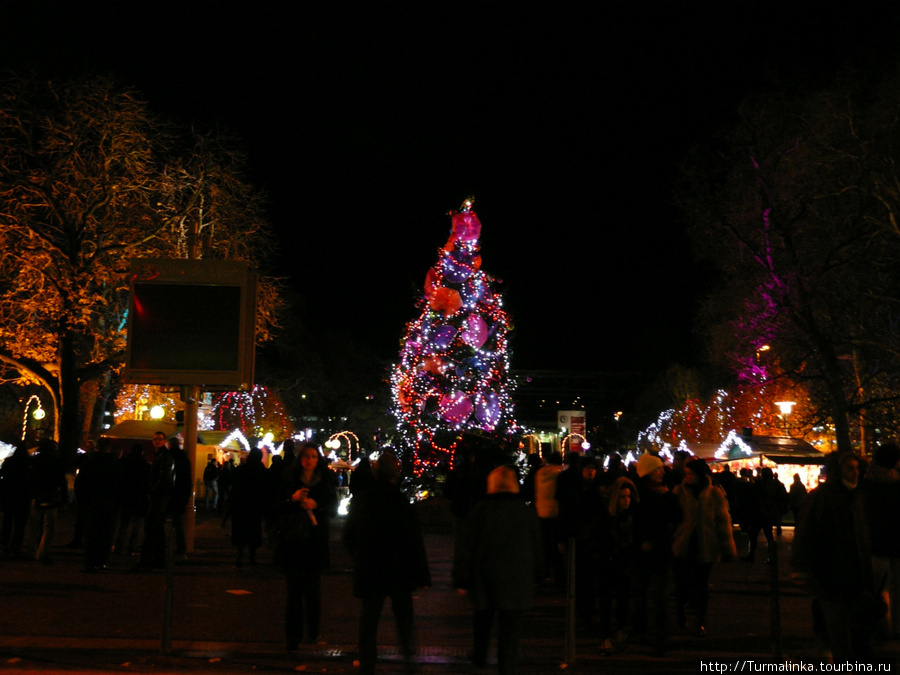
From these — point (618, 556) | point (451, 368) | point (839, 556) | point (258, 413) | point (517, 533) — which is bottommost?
point (618, 556)

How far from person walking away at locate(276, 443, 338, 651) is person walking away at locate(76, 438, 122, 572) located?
225 inches

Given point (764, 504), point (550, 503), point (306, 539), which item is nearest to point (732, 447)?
point (764, 504)

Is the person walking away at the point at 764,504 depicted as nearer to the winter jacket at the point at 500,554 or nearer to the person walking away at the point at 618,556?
the person walking away at the point at 618,556

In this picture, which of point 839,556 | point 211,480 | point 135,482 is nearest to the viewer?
point 839,556

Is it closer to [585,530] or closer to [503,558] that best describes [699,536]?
[585,530]

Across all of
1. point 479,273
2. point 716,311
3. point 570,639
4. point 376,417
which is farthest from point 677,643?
point 376,417

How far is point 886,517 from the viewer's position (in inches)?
366

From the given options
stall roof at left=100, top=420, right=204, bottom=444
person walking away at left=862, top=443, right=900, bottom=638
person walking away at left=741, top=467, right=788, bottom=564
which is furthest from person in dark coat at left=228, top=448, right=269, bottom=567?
stall roof at left=100, top=420, right=204, bottom=444

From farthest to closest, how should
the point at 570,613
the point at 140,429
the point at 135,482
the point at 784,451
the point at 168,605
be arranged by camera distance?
1. the point at 140,429
2. the point at 784,451
3. the point at 135,482
4. the point at 570,613
5. the point at 168,605

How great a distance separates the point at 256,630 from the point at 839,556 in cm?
560

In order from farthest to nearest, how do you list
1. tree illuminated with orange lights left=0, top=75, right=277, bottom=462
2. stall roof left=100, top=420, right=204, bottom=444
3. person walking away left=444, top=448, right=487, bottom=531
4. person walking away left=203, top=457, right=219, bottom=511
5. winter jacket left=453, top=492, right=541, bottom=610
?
person walking away left=203, top=457, right=219, bottom=511
stall roof left=100, top=420, right=204, bottom=444
tree illuminated with orange lights left=0, top=75, right=277, bottom=462
person walking away left=444, top=448, right=487, bottom=531
winter jacket left=453, top=492, right=541, bottom=610

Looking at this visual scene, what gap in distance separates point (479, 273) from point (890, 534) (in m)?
18.6

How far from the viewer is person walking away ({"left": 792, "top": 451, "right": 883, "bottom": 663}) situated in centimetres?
708

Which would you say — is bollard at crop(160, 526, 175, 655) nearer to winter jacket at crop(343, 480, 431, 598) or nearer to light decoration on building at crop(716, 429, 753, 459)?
winter jacket at crop(343, 480, 431, 598)
